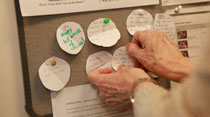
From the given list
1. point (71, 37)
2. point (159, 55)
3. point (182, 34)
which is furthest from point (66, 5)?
point (182, 34)

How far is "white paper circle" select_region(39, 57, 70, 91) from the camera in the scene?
21.1 inches

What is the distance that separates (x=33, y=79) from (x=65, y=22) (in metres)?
0.19

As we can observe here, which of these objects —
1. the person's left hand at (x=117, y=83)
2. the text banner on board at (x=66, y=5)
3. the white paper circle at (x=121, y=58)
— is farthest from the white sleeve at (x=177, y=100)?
the text banner on board at (x=66, y=5)

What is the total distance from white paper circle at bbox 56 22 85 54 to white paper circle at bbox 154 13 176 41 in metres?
0.25

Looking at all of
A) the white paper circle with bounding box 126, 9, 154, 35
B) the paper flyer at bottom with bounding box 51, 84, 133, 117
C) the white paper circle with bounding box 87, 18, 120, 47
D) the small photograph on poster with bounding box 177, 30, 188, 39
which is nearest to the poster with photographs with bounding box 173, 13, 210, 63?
the small photograph on poster with bounding box 177, 30, 188, 39

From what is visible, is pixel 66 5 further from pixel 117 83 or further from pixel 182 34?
pixel 182 34

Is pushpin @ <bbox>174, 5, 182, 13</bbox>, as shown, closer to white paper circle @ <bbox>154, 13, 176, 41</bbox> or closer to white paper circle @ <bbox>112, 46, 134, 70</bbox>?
white paper circle @ <bbox>154, 13, 176, 41</bbox>

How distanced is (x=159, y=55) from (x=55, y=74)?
0.30 m

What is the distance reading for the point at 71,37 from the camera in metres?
0.55

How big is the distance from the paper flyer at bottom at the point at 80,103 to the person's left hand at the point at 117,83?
1.6 inches

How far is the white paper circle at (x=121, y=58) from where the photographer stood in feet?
1.96

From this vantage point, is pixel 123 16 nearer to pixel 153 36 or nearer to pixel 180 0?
pixel 153 36

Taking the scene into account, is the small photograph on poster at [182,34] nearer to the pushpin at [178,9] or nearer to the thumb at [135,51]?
the pushpin at [178,9]

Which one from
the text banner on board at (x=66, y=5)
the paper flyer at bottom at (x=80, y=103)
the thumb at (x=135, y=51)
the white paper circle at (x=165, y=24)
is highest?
the text banner on board at (x=66, y=5)
